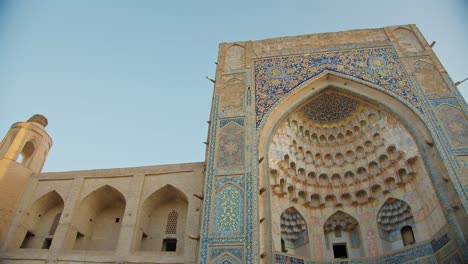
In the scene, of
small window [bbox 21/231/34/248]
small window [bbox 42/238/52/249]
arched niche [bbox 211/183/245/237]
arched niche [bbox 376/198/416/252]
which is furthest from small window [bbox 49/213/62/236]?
arched niche [bbox 376/198/416/252]

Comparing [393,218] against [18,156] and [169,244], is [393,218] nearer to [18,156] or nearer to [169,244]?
[169,244]

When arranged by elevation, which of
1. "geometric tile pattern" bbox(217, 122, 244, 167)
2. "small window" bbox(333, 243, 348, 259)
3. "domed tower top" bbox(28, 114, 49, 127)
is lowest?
"small window" bbox(333, 243, 348, 259)

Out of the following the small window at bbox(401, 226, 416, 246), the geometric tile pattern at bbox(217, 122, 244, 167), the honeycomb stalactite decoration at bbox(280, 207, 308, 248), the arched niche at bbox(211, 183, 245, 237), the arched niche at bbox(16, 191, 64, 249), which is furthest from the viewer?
the arched niche at bbox(16, 191, 64, 249)

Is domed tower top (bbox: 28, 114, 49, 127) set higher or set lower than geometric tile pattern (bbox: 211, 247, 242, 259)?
higher

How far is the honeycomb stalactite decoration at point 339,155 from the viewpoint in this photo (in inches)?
340

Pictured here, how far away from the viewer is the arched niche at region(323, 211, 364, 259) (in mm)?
8750

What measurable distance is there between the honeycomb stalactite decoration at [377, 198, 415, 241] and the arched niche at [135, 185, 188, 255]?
185 inches

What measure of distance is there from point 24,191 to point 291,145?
705 cm

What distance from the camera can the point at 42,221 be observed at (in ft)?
31.5

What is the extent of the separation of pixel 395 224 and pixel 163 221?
5557 millimetres

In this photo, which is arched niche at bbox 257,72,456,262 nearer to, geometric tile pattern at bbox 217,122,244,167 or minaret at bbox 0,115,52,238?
geometric tile pattern at bbox 217,122,244,167

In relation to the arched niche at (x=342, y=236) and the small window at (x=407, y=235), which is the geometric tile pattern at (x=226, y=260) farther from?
the small window at (x=407, y=235)

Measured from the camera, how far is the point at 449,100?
27.7 feet

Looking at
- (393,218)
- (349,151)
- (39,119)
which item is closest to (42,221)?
(39,119)
